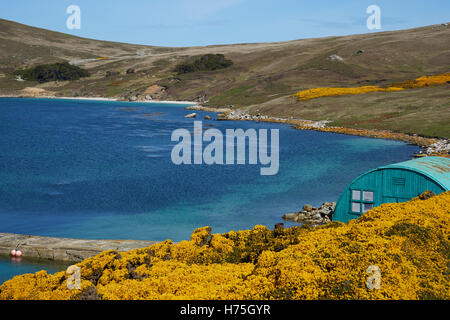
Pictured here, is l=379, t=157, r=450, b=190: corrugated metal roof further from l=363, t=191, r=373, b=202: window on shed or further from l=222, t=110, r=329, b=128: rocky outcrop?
l=222, t=110, r=329, b=128: rocky outcrop

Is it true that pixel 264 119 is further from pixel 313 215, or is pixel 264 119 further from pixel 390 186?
pixel 390 186

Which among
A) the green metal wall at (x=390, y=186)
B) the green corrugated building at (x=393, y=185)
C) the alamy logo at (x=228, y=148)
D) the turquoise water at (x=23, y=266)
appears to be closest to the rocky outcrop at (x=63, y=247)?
the turquoise water at (x=23, y=266)

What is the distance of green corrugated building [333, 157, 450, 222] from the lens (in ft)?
87.9

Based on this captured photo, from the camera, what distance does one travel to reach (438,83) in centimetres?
11806

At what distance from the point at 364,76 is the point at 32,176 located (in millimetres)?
130450

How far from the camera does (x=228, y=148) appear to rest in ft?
241

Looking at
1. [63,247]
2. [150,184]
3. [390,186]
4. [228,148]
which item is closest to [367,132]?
[228,148]

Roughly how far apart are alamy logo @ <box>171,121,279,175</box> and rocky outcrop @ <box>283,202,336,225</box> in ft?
57.3

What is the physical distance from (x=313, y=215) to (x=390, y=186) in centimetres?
840

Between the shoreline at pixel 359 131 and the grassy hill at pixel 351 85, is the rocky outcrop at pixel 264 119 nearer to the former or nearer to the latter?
the shoreline at pixel 359 131

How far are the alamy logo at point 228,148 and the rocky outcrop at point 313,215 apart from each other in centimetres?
1746

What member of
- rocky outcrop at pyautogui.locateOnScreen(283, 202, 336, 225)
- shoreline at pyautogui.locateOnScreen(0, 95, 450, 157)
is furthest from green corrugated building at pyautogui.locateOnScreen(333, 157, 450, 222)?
shoreline at pyautogui.locateOnScreen(0, 95, 450, 157)

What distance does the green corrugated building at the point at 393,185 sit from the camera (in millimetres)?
26797
